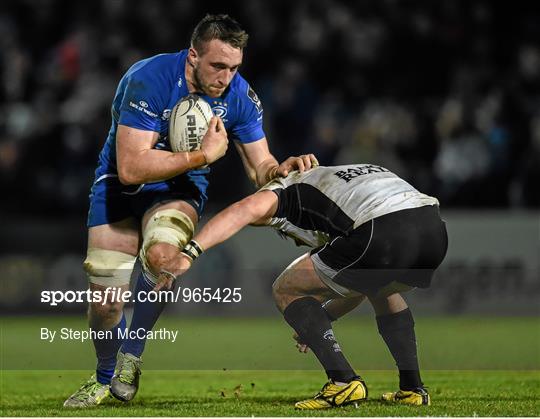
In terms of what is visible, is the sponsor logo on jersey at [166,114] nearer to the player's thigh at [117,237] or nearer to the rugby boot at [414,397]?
the player's thigh at [117,237]

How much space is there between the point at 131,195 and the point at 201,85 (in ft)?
3.10

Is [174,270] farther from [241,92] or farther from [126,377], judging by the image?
[241,92]

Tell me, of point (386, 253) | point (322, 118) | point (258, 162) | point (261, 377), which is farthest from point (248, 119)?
point (322, 118)

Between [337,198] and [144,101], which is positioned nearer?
[337,198]

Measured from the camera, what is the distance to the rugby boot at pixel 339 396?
6.88 meters

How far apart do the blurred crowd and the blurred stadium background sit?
0.07 feet

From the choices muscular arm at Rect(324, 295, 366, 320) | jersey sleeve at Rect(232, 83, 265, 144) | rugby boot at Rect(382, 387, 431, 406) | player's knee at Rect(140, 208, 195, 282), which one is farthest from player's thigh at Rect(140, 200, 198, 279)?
rugby boot at Rect(382, 387, 431, 406)

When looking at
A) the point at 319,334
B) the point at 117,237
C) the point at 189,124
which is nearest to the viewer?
the point at 319,334

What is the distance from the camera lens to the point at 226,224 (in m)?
6.68

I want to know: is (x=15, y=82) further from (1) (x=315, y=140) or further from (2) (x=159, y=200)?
(2) (x=159, y=200)

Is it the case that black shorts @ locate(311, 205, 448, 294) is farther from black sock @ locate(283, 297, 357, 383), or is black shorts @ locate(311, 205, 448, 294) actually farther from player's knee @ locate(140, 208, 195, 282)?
player's knee @ locate(140, 208, 195, 282)

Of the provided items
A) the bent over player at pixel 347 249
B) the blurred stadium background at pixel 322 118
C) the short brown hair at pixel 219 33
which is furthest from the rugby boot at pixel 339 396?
the blurred stadium background at pixel 322 118

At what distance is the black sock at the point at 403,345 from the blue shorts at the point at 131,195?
5.16 feet

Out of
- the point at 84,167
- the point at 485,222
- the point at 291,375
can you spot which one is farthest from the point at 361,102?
the point at 291,375
